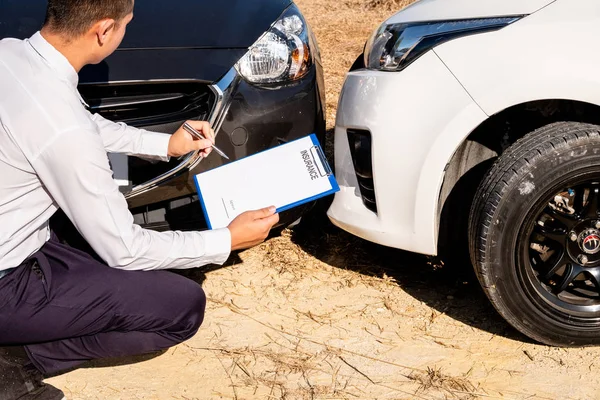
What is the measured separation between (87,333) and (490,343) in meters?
1.51

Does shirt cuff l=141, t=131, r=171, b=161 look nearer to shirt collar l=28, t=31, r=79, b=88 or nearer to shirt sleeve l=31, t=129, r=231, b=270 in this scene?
shirt sleeve l=31, t=129, r=231, b=270

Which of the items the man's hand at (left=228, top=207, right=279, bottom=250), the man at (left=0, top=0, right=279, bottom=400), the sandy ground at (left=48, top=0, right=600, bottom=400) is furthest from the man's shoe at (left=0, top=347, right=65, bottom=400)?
the man's hand at (left=228, top=207, right=279, bottom=250)

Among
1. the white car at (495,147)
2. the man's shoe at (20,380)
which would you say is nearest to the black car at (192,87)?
the white car at (495,147)

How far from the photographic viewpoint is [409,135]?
3135mm

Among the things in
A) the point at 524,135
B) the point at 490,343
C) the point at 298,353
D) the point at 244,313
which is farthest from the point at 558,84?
the point at 244,313

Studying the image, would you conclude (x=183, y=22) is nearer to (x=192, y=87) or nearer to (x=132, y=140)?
(x=192, y=87)

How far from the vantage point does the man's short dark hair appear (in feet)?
8.77

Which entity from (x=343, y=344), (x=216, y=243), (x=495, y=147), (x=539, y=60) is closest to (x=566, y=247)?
(x=495, y=147)

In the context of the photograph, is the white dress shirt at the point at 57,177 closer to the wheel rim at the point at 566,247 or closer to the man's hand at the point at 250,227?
the man's hand at the point at 250,227

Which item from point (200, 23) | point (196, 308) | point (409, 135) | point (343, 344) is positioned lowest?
point (343, 344)

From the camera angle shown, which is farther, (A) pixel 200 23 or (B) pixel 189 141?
(A) pixel 200 23

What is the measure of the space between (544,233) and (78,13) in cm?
177

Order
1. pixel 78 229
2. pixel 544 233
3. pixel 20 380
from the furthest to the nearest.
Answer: pixel 544 233
pixel 20 380
pixel 78 229

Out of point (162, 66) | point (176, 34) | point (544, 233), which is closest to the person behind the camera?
point (544, 233)
